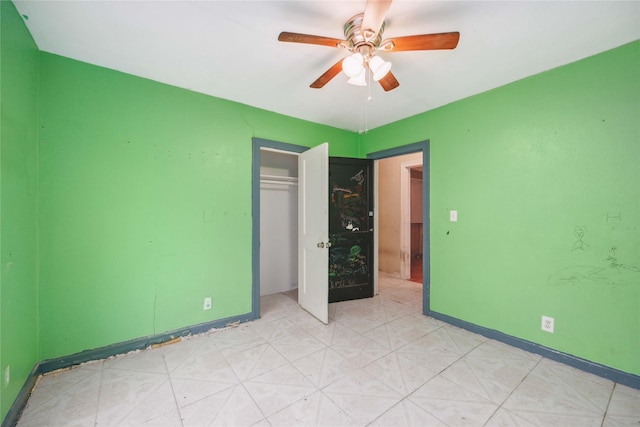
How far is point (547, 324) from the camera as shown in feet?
6.81

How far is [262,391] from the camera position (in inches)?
65.6

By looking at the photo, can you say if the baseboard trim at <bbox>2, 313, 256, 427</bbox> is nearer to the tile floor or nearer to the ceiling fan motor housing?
the tile floor

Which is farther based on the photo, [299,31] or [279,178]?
[279,178]

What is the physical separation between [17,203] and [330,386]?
235cm

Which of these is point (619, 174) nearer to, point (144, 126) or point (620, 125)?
point (620, 125)

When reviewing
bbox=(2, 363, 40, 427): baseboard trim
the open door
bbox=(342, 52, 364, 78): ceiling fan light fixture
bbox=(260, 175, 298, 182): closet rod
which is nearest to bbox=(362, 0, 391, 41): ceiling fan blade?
bbox=(342, 52, 364, 78): ceiling fan light fixture

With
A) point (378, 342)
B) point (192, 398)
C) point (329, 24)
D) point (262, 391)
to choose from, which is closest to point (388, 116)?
point (329, 24)

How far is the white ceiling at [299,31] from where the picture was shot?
1.44m

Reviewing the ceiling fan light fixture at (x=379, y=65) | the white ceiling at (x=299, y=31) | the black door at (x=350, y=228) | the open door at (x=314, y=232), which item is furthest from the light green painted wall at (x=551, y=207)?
the ceiling fan light fixture at (x=379, y=65)

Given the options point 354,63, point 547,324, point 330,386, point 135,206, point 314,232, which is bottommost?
point 330,386

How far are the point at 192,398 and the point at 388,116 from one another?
132 inches

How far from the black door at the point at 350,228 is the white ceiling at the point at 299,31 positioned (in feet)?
3.93

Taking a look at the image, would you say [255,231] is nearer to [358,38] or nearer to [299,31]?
[299,31]

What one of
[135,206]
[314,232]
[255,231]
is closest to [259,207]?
[255,231]
